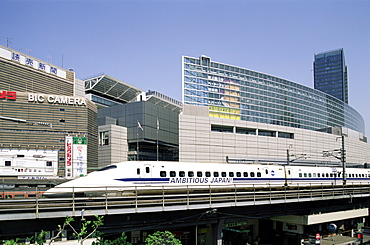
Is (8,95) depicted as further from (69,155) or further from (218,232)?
(218,232)

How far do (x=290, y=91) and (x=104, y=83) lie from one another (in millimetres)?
70971

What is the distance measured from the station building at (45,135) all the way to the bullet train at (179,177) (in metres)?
37.5

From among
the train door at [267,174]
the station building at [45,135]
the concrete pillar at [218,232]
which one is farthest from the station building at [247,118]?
the concrete pillar at [218,232]

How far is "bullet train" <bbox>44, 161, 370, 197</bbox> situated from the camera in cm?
2523

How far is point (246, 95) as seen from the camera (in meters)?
114

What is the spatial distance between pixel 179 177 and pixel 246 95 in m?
86.2

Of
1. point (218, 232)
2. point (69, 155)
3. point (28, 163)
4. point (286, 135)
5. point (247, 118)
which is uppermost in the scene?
point (247, 118)

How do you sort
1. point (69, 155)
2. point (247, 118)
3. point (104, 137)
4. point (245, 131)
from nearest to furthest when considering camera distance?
point (69, 155) < point (104, 137) < point (245, 131) < point (247, 118)

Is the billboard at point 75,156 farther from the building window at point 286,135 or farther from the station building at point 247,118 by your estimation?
the building window at point 286,135

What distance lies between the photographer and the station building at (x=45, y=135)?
Result: 62906 millimetres

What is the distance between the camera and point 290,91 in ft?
425

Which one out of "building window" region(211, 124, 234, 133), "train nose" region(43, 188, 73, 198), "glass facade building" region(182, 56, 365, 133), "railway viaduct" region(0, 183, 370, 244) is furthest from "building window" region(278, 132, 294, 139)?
"train nose" region(43, 188, 73, 198)

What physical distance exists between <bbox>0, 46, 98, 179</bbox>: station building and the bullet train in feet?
123

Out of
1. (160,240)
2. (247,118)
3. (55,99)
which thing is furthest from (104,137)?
(160,240)
